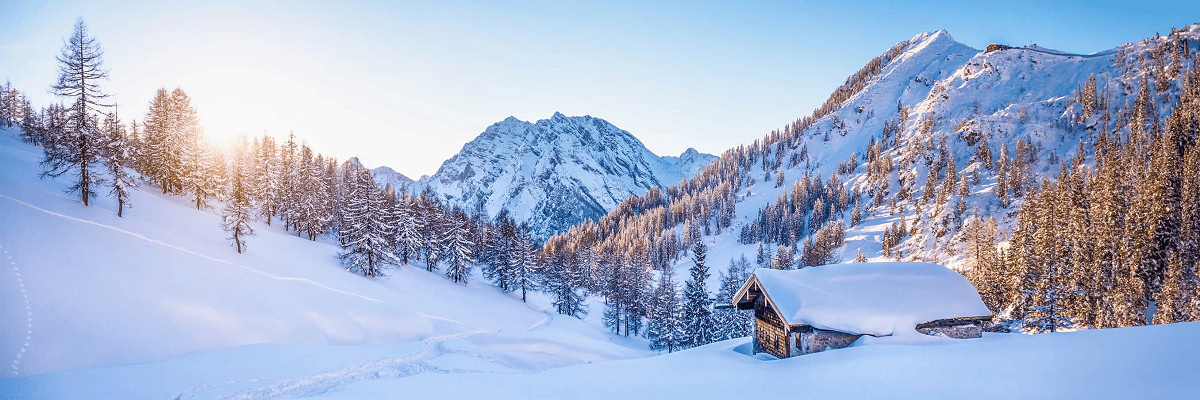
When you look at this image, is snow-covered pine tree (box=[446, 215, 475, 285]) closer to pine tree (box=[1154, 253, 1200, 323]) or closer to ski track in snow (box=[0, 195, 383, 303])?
ski track in snow (box=[0, 195, 383, 303])

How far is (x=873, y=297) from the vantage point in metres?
18.5

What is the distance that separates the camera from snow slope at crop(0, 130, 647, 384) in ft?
62.5

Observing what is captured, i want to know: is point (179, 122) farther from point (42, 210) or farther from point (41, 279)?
point (41, 279)

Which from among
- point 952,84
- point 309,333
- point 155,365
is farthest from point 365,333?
point 952,84

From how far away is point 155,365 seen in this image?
18594mm

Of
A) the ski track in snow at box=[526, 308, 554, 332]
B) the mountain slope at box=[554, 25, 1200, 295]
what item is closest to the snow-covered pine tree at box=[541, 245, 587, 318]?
the ski track in snow at box=[526, 308, 554, 332]

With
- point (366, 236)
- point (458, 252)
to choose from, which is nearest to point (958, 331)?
point (366, 236)

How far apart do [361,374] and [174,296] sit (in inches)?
541

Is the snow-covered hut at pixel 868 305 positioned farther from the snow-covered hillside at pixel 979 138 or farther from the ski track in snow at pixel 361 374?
the snow-covered hillside at pixel 979 138

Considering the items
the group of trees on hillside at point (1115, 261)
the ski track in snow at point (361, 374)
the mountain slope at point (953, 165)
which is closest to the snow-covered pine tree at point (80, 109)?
the ski track in snow at point (361, 374)

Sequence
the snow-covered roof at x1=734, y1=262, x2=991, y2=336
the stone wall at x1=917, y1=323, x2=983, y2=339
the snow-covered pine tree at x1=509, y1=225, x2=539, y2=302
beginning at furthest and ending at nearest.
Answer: the snow-covered pine tree at x1=509, y1=225, x2=539, y2=302 → the stone wall at x1=917, y1=323, x2=983, y2=339 → the snow-covered roof at x1=734, y1=262, x2=991, y2=336

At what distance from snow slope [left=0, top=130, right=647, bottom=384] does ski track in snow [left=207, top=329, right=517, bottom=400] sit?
4181mm

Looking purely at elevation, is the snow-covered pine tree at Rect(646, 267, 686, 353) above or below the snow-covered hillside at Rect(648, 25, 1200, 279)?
below

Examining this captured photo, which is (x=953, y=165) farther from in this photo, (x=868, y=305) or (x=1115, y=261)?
(x=868, y=305)
